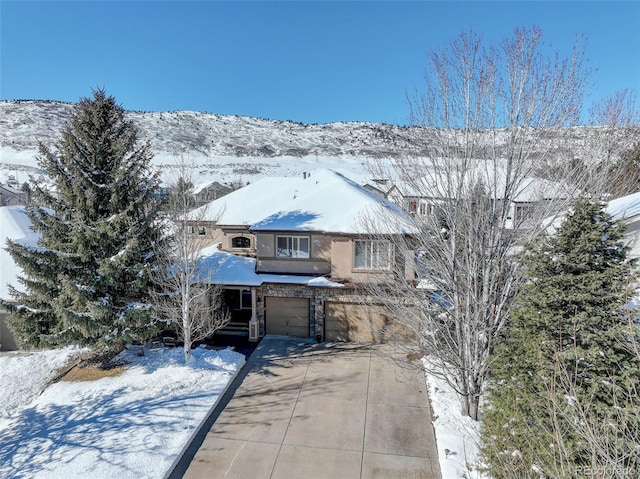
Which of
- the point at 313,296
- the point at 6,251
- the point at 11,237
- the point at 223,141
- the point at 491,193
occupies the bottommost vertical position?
the point at 313,296

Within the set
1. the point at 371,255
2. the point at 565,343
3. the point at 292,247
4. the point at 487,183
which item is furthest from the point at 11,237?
the point at 565,343

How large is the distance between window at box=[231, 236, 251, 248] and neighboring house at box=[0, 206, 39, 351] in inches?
340

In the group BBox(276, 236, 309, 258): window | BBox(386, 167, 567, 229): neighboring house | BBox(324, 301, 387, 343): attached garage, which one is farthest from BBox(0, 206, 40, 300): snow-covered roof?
BBox(386, 167, 567, 229): neighboring house

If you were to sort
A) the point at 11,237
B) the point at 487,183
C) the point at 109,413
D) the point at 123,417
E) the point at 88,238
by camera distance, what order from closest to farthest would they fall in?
the point at 487,183, the point at 123,417, the point at 109,413, the point at 88,238, the point at 11,237

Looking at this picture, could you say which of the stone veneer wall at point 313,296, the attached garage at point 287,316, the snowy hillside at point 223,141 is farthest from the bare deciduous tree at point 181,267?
the snowy hillside at point 223,141

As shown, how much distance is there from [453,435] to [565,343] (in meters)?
4.06

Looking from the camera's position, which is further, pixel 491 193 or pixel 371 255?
pixel 371 255

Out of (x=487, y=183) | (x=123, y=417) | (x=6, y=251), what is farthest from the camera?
(x=6, y=251)

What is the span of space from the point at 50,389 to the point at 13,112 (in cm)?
14466

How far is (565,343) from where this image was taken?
7129 mm

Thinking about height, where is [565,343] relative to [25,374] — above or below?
above

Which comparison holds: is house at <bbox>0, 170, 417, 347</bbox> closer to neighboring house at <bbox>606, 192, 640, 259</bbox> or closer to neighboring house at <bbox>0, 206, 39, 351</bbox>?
neighboring house at <bbox>0, 206, 39, 351</bbox>

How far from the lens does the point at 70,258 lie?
12523mm

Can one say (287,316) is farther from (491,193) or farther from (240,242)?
(491,193)
